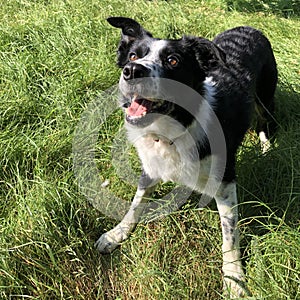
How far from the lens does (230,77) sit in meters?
2.87

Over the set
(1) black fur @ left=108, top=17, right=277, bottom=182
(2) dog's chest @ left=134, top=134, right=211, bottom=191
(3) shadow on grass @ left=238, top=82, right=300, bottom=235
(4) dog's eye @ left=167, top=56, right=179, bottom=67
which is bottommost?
(3) shadow on grass @ left=238, top=82, right=300, bottom=235

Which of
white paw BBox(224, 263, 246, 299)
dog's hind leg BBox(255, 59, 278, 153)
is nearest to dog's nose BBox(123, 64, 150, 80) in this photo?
white paw BBox(224, 263, 246, 299)

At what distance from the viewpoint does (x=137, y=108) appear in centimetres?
223

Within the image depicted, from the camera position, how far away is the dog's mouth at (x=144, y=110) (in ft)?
7.20

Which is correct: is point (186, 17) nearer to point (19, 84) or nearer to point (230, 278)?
point (19, 84)

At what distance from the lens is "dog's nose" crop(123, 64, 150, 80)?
2105mm

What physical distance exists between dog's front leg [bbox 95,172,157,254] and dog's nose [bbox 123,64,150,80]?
32.7 inches

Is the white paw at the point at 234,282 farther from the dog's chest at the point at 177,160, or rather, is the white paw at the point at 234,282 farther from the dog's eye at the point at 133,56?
the dog's eye at the point at 133,56


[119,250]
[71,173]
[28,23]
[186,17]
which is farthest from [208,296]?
[186,17]

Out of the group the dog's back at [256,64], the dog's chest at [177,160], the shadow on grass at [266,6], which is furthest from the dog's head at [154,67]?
the shadow on grass at [266,6]

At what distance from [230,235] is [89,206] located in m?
0.88

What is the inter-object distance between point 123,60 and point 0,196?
1135 millimetres

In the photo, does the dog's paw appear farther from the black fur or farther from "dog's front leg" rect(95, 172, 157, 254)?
"dog's front leg" rect(95, 172, 157, 254)

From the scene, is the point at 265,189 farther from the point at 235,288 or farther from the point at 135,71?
the point at 135,71
